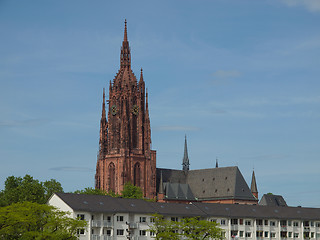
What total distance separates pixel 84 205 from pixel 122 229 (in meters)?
10.2

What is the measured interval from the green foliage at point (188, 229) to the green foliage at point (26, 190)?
120 ft

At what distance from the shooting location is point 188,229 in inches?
5832

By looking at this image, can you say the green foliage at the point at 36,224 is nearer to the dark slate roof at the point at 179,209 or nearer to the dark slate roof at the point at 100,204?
the dark slate roof at the point at 100,204

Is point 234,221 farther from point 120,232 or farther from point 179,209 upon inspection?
point 120,232

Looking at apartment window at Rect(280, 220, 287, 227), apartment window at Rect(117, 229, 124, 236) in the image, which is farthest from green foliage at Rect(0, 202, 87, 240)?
apartment window at Rect(280, 220, 287, 227)

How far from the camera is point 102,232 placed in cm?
14438

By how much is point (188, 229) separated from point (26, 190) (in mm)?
47269

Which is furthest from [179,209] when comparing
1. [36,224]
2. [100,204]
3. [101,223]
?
[36,224]

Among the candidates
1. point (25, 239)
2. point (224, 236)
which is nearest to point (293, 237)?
point (224, 236)

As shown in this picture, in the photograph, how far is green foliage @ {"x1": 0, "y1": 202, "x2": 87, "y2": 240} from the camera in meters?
125

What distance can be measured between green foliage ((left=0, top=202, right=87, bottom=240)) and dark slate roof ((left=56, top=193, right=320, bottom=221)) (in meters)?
9.46

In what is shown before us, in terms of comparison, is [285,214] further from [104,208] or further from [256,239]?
[104,208]

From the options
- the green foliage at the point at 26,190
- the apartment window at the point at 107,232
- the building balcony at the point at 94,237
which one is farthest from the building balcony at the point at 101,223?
the green foliage at the point at 26,190

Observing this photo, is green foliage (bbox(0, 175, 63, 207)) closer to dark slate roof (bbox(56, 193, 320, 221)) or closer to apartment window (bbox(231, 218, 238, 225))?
dark slate roof (bbox(56, 193, 320, 221))
